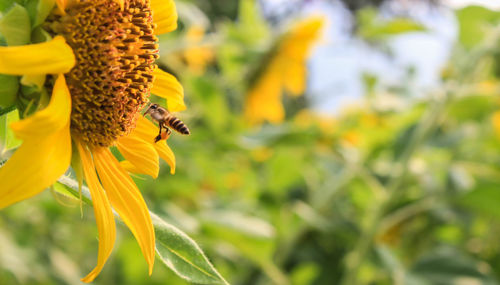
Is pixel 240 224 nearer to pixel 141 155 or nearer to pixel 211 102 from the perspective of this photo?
pixel 141 155

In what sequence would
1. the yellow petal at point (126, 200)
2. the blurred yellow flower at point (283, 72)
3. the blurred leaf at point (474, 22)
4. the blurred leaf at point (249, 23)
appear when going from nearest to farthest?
the yellow petal at point (126, 200), the blurred leaf at point (474, 22), the blurred leaf at point (249, 23), the blurred yellow flower at point (283, 72)

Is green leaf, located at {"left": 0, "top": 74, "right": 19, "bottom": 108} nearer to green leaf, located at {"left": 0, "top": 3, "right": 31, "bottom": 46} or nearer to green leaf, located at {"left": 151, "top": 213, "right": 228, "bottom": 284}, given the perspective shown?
green leaf, located at {"left": 0, "top": 3, "right": 31, "bottom": 46}

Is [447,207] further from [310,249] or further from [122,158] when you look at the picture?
[122,158]

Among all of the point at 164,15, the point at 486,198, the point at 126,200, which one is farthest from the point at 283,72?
the point at 126,200

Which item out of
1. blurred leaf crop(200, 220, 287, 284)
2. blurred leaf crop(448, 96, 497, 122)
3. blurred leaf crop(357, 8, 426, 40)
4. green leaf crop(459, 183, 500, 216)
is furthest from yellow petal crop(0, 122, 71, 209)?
blurred leaf crop(448, 96, 497, 122)

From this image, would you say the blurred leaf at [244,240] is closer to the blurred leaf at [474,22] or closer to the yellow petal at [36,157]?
the yellow petal at [36,157]

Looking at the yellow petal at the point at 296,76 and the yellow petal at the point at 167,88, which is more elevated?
the yellow petal at the point at 296,76

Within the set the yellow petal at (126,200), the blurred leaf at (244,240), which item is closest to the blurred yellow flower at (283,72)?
the blurred leaf at (244,240)
